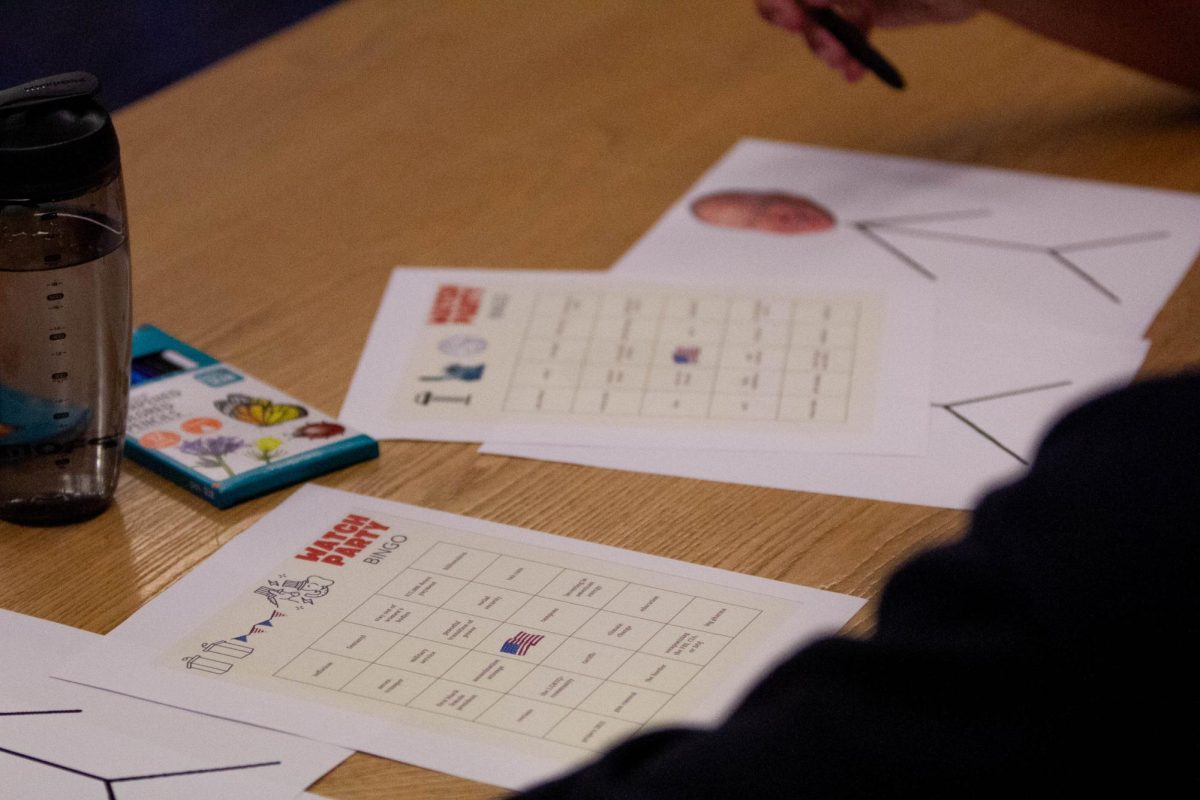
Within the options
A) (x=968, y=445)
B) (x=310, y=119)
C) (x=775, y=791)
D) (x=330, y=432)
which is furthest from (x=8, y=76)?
(x=775, y=791)

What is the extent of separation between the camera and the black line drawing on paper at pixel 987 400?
0.79 metres

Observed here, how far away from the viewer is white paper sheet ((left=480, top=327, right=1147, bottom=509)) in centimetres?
77

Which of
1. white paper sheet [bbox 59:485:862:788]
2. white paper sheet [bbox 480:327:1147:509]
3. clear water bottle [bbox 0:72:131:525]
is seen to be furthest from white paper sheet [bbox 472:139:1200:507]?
clear water bottle [bbox 0:72:131:525]

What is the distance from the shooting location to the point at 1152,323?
0.92 meters

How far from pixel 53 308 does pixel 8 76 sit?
231cm

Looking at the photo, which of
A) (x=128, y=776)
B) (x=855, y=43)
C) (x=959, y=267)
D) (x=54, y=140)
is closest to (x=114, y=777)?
(x=128, y=776)

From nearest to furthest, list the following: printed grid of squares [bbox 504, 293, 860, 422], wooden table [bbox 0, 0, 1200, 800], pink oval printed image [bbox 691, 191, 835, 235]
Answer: wooden table [bbox 0, 0, 1200, 800] < printed grid of squares [bbox 504, 293, 860, 422] < pink oval printed image [bbox 691, 191, 835, 235]

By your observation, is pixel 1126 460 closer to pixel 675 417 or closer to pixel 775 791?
pixel 775 791

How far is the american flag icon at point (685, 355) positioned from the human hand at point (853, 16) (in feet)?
1.25

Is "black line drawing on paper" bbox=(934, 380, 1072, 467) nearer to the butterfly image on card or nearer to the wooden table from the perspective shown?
the wooden table

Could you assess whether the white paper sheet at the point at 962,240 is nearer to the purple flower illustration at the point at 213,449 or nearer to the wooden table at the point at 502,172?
the wooden table at the point at 502,172

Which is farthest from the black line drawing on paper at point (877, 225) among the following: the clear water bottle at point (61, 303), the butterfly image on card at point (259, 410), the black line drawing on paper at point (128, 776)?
the black line drawing on paper at point (128, 776)

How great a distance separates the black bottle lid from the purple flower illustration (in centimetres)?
17

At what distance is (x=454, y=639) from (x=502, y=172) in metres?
0.56
